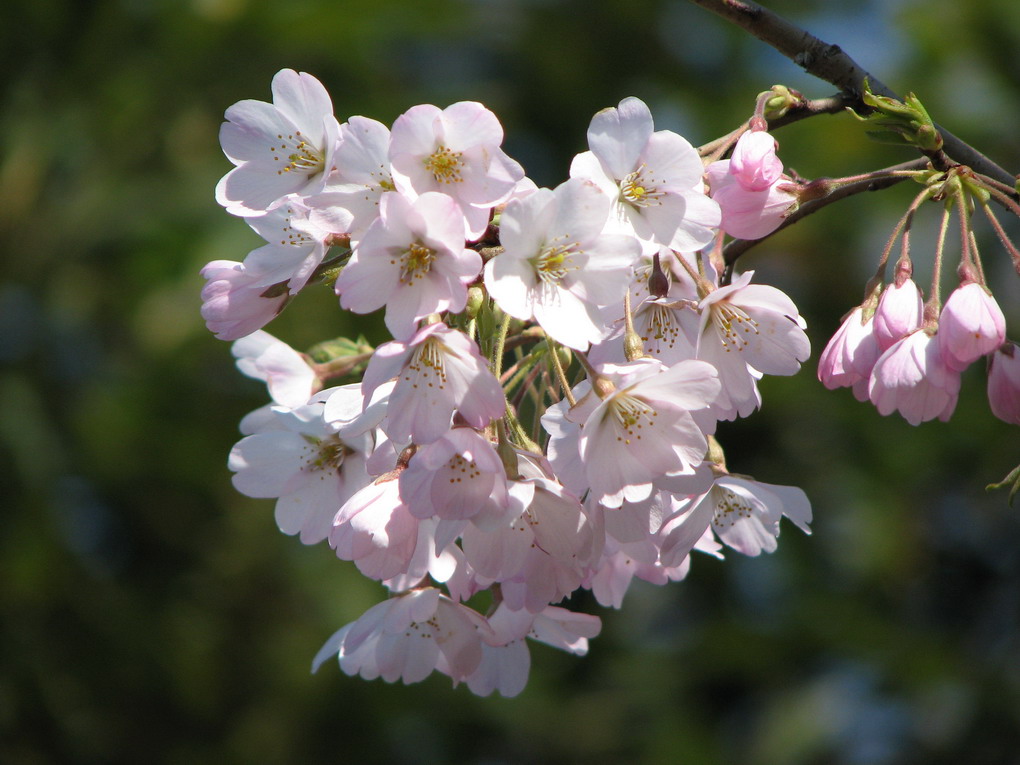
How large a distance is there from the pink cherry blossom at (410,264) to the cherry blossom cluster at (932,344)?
576mm

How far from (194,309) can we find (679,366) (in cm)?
415

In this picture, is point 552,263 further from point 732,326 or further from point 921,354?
point 921,354

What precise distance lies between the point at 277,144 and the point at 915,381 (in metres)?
0.91

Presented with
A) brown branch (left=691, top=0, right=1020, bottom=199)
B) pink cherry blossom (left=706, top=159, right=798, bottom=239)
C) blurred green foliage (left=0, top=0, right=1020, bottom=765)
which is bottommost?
blurred green foliage (left=0, top=0, right=1020, bottom=765)

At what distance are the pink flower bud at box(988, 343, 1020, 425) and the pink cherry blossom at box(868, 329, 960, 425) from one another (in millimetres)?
64

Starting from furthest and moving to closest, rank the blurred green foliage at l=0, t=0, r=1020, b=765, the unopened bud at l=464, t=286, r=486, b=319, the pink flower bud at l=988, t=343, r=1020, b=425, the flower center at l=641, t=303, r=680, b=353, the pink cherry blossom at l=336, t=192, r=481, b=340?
the blurred green foliage at l=0, t=0, r=1020, b=765 < the flower center at l=641, t=303, r=680, b=353 < the pink flower bud at l=988, t=343, r=1020, b=425 < the unopened bud at l=464, t=286, r=486, b=319 < the pink cherry blossom at l=336, t=192, r=481, b=340

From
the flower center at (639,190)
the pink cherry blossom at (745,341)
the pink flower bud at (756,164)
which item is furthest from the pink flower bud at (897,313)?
the flower center at (639,190)

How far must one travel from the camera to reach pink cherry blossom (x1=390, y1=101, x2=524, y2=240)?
3.90 feet

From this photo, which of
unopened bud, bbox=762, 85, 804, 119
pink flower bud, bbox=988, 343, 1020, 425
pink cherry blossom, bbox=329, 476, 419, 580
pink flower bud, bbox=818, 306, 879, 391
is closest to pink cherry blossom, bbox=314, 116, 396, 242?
pink cherry blossom, bbox=329, 476, 419, 580

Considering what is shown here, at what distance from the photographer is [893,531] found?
5.85m

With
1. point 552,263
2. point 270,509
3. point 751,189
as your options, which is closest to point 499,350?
point 552,263

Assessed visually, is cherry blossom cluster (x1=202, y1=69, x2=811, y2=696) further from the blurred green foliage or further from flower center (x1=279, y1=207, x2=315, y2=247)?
the blurred green foliage

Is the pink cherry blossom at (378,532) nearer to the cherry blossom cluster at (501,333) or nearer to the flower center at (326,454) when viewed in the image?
the cherry blossom cluster at (501,333)

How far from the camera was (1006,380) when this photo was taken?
1.36 m
